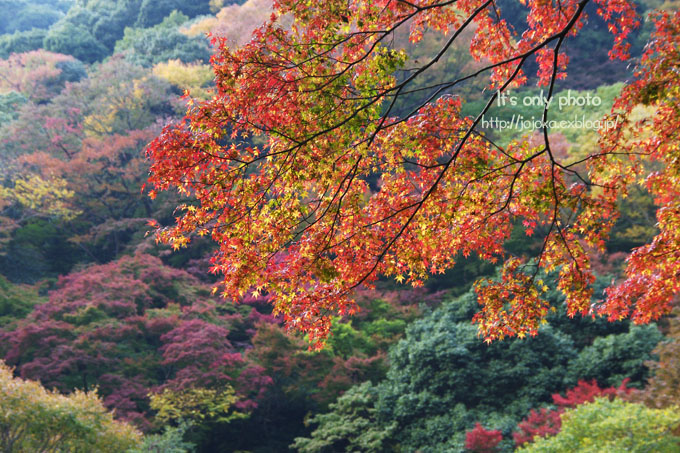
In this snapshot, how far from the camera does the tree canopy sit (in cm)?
311

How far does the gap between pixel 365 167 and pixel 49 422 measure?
18.0 feet

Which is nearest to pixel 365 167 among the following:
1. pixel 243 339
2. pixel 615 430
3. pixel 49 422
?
pixel 615 430

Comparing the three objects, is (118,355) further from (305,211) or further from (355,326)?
(305,211)

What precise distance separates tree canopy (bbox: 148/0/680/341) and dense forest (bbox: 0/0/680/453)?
80 millimetres

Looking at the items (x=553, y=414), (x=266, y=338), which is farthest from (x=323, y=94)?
(x=266, y=338)

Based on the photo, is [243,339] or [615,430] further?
[243,339]

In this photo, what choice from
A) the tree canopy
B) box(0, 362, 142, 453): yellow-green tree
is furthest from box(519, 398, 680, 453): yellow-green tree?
box(0, 362, 142, 453): yellow-green tree

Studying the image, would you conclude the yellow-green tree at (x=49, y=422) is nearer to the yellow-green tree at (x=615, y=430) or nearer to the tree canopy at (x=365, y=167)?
the tree canopy at (x=365, y=167)

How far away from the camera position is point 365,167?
369 cm

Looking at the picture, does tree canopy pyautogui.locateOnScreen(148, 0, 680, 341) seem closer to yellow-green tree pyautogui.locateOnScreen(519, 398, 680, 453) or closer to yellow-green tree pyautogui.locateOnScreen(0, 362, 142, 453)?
yellow-green tree pyautogui.locateOnScreen(519, 398, 680, 453)

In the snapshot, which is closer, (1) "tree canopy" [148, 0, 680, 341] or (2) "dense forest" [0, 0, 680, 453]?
(1) "tree canopy" [148, 0, 680, 341]

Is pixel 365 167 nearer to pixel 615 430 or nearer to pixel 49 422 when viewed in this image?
pixel 615 430

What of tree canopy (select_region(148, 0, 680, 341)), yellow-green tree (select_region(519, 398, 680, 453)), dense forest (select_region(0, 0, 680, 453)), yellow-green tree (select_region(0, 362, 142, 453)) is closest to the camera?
tree canopy (select_region(148, 0, 680, 341))

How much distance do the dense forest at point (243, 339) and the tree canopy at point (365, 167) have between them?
8cm
